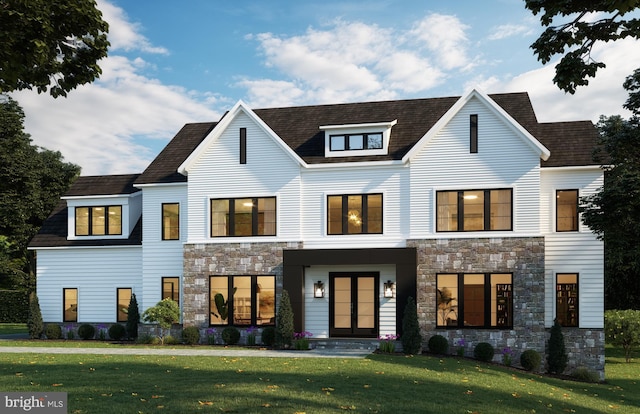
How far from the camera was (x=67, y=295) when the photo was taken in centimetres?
2794

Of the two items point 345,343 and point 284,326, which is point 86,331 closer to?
point 284,326

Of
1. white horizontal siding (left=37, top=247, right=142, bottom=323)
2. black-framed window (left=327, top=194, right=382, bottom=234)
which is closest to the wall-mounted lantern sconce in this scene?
black-framed window (left=327, top=194, right=382, bottom=234)

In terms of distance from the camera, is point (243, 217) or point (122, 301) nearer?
point (243, 217)

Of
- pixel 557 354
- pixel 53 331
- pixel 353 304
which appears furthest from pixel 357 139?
pixel 53 331

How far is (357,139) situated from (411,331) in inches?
296

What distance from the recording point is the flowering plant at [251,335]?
934 inches

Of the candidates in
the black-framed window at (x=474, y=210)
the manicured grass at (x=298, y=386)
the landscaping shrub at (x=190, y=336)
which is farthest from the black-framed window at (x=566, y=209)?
the landscaping shrub at (x=190, y=336)

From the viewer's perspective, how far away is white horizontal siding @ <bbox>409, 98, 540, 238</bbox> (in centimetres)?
2231

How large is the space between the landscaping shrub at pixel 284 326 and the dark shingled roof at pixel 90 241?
7889 millimetres

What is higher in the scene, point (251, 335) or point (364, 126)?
point (364, 126)

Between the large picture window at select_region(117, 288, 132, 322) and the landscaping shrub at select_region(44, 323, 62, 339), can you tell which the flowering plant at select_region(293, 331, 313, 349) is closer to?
the large picture window at select_region(117, 288, 132, 322)

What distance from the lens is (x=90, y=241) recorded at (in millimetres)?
27812

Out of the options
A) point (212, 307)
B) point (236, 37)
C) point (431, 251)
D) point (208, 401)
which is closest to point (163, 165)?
point (212, 307)

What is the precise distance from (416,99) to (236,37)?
10349mm
